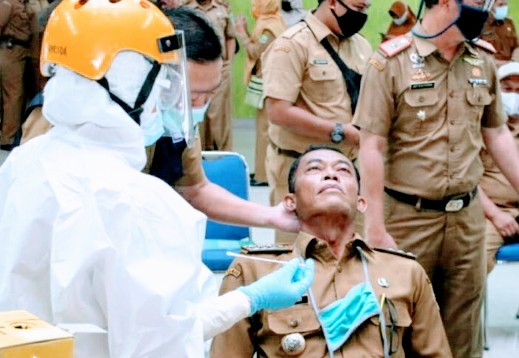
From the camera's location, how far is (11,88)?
8.46 metres

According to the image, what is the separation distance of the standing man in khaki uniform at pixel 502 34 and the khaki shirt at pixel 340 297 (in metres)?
4.96

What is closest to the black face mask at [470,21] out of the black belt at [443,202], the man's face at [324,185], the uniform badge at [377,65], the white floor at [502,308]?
the uniform badge at [377,65]

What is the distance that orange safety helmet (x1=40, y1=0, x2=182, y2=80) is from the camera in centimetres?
202

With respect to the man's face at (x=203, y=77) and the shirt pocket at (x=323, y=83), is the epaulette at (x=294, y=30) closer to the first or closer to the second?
the shirt pocket at (x=323, y=83)

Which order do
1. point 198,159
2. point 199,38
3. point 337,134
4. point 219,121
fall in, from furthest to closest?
1. point 219,121
2. point 337,134
3. point 198,159
4. point 199,38

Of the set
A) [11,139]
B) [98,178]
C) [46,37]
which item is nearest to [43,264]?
[98,178]

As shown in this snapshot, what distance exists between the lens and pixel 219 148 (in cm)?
758

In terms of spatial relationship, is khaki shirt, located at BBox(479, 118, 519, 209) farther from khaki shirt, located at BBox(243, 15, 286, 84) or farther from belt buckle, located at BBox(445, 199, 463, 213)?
khaki shirt, located at BBox(243, 15, 286, 84)

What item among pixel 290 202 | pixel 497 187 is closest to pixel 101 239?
pixel 290 202

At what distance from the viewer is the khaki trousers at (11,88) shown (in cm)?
831

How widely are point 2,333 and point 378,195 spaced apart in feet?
6.63

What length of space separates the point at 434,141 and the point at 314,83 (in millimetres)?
752

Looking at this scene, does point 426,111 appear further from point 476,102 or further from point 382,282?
point 382,282

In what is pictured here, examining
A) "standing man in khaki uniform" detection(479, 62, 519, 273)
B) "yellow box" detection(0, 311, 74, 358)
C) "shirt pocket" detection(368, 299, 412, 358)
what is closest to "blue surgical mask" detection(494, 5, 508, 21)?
"standing man in khaki uniform" detection(479, 62, 519, 273)
